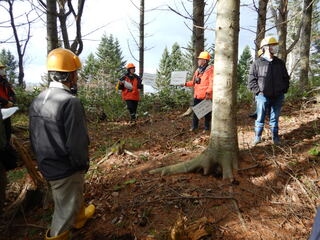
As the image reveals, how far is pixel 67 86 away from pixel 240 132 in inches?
181

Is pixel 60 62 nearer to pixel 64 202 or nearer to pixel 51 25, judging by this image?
pixel 64 202

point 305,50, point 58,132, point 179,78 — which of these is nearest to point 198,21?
point 179,78

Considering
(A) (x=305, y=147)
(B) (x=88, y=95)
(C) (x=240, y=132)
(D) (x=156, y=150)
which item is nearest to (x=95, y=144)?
(D) (x=156, y=150)

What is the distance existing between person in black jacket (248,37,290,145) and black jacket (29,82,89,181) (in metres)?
3.67

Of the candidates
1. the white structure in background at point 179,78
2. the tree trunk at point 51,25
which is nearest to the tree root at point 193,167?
the white structure in background at point 179,78

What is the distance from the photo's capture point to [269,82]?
4535 mm

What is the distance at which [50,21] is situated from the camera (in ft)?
20.7

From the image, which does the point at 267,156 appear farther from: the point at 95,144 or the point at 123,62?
the point at 123,62

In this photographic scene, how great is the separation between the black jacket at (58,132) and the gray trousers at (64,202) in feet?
0.44

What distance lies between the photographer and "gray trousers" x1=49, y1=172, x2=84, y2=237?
265 cm

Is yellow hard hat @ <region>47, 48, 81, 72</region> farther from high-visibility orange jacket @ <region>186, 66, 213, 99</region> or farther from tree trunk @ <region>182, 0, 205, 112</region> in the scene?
tree trunk @ <region>182, 0, 205, 112</region>

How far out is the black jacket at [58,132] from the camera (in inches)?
95.3

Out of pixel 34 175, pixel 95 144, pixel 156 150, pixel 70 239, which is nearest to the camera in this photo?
pixel 70 239

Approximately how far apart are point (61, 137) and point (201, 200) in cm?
203
